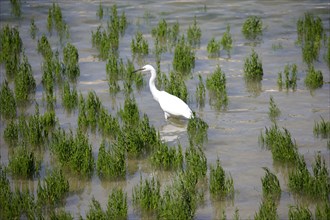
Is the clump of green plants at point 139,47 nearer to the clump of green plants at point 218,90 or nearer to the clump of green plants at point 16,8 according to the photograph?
the clump of green plants at point 218,90

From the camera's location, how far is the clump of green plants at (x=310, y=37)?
14867 millimetres

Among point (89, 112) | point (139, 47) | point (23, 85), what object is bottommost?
point (89, 112)

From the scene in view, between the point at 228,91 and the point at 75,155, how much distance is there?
15.6ft

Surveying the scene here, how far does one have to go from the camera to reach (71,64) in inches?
552

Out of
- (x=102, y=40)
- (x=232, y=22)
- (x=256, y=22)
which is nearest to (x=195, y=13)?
(x=232, y=22)

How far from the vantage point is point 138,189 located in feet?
29.6

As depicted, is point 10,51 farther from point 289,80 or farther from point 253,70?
point 289,80

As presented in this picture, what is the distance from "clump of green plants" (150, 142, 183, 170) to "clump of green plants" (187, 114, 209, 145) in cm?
126

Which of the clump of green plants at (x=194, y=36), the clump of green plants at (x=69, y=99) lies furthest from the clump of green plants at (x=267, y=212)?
the clump of green plants at (x=194, y=36)

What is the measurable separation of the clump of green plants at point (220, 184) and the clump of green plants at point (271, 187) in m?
0.41

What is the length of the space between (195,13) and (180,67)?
5777 millimetres

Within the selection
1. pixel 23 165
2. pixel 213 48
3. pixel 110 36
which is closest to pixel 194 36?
pixel 213 48

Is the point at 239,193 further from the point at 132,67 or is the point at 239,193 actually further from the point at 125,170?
the point at 132,67

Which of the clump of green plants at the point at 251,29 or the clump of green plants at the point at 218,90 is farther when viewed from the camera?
the clump of green plants at the point at 251,29
